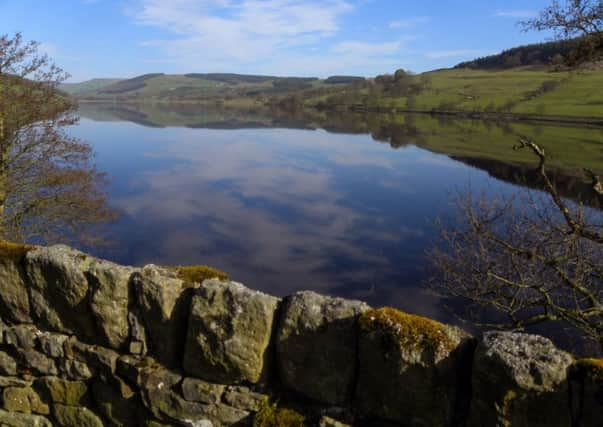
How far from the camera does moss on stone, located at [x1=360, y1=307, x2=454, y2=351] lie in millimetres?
3717

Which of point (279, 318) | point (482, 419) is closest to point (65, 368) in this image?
point (279, 318)

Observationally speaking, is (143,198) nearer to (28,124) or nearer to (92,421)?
(28,124)

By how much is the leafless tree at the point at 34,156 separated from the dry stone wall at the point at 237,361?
11.3 m

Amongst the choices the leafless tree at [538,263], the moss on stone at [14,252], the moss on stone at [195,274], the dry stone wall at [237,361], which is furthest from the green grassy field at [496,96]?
the moss on stone at [14,252]

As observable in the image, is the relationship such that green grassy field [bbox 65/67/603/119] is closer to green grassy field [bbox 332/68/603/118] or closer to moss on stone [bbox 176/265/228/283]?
green grassy field [bbox 332/68/603/118]

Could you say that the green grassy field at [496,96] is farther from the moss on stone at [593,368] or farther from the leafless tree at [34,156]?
the moss on stone at [593,368]

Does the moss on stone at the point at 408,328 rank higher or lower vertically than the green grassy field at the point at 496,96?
lower

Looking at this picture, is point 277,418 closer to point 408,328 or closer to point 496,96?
point 408,328

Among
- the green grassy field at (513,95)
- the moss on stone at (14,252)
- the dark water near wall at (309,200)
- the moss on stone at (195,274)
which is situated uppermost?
the green grassy field at (513,95)

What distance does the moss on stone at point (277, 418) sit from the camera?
4160mm

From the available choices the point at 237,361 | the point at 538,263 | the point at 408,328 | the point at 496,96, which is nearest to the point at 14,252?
the point at 237,361

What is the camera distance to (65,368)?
198 inches

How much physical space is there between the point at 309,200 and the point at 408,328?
31.6m

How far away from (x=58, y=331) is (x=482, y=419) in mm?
4518
